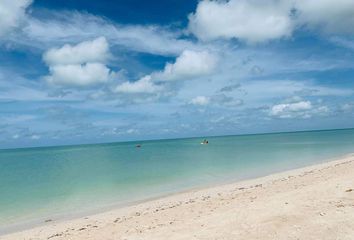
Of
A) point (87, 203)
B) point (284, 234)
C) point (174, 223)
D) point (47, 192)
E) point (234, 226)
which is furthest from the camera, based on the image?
point (47, 192)

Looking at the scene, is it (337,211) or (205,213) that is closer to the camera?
(337,211)

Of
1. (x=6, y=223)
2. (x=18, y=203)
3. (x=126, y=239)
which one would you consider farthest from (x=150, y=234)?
(x=18, y=203)

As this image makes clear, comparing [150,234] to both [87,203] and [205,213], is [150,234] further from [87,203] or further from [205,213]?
[87,203]

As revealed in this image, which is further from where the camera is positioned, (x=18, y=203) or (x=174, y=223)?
(x=18, y=203)

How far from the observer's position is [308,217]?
36.3ft

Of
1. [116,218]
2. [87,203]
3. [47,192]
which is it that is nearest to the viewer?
[116,218]

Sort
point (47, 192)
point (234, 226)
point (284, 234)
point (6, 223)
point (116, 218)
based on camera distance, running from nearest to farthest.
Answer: point (284, 234) → point (234, 226) → point (116, 218) → point (6, 223) → point (47, 192)

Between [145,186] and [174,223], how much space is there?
14.5 m

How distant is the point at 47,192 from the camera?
88.1 ft

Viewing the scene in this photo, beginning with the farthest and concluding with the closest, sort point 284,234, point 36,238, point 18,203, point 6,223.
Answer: point 18,203 < point 6,223 < point 36,238 < point 284,234

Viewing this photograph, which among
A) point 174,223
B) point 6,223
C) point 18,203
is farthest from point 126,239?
point 18,203

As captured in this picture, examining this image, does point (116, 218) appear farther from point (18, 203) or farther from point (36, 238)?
point (18, 203)

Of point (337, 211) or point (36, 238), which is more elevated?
point (337, 211)

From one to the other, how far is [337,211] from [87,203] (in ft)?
48.6
